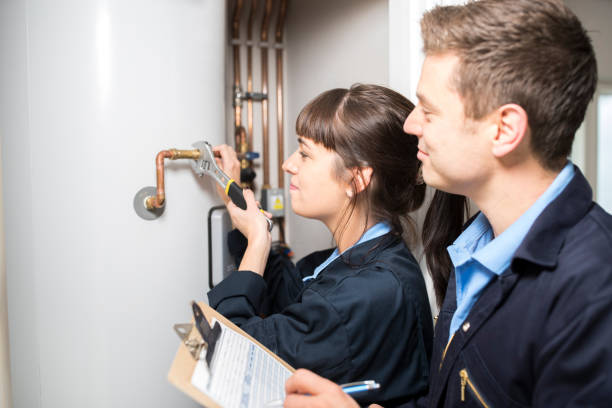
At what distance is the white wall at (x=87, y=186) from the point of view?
3.04ft

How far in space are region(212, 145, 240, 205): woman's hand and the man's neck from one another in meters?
0.66

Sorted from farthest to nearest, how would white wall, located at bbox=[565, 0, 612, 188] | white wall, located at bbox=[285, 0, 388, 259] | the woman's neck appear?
white wall, located at bbox=[285, 0, 388, 259]
white wall, located at bbox=[565, 0, 612, 188]
the woman's neck

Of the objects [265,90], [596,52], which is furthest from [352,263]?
[265,90]

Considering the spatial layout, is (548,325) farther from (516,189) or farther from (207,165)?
(207,165)

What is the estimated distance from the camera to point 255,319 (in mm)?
876

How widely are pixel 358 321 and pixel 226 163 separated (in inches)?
21.5

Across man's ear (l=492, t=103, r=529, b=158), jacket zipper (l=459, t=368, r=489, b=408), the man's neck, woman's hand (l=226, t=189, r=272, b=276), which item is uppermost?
man's ear (l=492, t=103, r=529, b=158)

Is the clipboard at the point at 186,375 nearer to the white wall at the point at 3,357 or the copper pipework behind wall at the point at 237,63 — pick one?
the white wall at the point at 3,357

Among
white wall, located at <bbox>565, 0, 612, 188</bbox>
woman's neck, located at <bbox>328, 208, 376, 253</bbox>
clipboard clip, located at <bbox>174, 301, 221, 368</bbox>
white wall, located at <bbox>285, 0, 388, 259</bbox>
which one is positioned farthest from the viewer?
white wall, located at <bbox>285, 0, 388, 259</bbox>

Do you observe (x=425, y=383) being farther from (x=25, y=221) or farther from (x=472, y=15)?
(x=25, y=221)

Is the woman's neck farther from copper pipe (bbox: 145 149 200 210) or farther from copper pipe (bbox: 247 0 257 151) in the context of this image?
copper pipe (bbox: 247 0 257 151)

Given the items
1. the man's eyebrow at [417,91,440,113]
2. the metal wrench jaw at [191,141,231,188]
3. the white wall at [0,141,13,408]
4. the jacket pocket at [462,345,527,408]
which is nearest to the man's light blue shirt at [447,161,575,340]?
the jacket pocket at [462,345,527,408]

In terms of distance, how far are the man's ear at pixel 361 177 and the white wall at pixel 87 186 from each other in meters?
0.43

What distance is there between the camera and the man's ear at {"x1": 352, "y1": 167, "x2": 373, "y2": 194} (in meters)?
0.98
